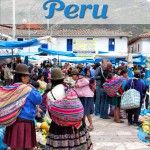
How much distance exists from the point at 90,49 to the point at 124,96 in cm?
4610

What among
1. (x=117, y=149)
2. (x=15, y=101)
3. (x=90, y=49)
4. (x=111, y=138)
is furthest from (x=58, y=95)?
(x=90, y=49)

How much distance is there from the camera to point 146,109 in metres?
15.7

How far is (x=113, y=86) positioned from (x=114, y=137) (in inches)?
96.0

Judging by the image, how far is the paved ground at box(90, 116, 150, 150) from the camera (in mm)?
10047

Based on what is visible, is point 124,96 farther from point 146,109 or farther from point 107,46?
point 107,46

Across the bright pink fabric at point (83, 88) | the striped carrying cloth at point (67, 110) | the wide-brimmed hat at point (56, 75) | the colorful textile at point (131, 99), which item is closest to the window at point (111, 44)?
the colorful textile at point (131, 99)

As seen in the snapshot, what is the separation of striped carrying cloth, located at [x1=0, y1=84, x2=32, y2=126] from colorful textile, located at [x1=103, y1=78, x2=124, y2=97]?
6.31 m

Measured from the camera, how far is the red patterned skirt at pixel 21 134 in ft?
23.6

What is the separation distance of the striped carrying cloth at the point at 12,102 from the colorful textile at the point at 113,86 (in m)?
6.31

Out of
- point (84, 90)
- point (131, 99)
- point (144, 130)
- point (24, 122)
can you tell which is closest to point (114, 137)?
point (144, 130)

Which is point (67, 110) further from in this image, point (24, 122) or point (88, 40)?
→ point (88, 40)

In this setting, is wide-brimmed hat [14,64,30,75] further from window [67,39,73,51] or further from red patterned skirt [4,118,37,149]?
window [67,39,73,51]

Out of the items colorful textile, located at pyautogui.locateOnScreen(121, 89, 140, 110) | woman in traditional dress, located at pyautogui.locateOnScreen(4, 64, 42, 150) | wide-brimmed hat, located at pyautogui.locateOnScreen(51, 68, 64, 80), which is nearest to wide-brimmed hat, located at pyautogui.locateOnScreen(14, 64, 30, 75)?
woman in traditional dress, located at pyautogui.locateOnScreen(4, 64, 42, 150)

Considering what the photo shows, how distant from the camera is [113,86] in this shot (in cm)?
1326
